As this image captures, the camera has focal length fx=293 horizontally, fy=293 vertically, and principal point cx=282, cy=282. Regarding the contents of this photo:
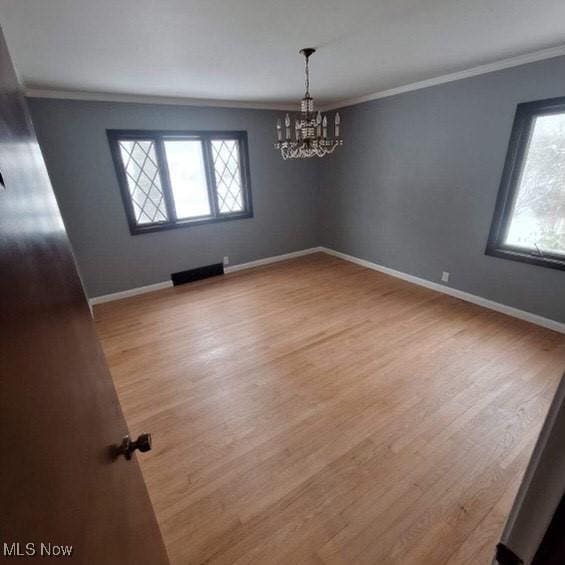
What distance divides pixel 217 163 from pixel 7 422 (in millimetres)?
4258

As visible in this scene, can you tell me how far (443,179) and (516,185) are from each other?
0.71m

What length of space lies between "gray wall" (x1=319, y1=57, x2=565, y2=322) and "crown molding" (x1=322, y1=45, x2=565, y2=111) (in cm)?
5

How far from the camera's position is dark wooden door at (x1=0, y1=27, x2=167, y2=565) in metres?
0.36

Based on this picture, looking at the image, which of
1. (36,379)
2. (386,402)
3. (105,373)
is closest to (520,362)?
(386,402)

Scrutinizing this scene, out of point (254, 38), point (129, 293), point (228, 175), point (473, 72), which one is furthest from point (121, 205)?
point (473, 72)

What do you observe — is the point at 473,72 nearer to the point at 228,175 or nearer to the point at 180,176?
the point at 228,175

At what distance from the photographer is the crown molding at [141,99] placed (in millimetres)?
2900

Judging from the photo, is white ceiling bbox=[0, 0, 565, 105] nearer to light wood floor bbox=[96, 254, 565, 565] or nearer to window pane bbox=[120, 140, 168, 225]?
window pane bbox=[120, 140, 168, 225]

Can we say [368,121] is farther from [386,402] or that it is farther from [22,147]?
[22,147]

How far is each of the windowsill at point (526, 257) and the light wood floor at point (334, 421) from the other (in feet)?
2.00

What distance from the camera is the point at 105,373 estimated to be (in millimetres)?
866

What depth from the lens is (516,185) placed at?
2771mm

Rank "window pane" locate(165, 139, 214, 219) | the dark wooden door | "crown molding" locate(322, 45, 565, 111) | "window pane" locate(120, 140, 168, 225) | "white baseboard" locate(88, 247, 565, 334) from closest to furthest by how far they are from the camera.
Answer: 1. the dark wooden door
2. "crown molding" locate(322, 45, 565, 111)
3. "white baseboard" locate(88, 247, 565, 334)
4. "window pane" locate(120, 140, 168, 225)
5. "window pane" locate(165, 139, 214, 219)

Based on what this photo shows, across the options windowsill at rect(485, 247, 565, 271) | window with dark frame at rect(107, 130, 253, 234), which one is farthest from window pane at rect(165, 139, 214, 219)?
windowsill at rect(485, 247, 565, 271)
